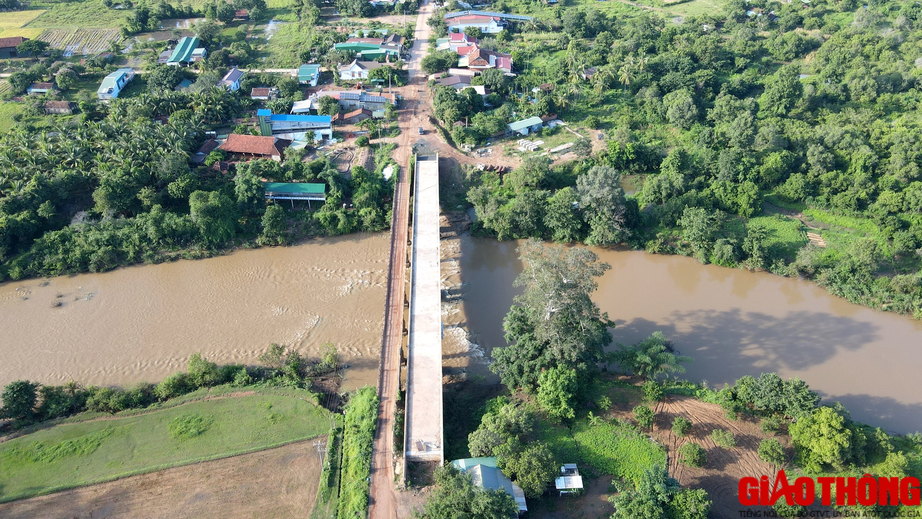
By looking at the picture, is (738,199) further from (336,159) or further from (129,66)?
(129,66)

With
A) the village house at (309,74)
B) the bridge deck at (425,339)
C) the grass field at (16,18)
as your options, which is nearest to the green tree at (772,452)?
the bridge deck at (425,339)

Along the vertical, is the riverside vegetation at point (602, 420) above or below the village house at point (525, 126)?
below

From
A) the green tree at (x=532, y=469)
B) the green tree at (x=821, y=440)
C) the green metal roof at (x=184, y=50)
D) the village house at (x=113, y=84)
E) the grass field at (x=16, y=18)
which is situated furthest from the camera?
the grass field at (x=16, y=18)

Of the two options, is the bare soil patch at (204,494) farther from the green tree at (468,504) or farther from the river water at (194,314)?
the green tree at (468,504)

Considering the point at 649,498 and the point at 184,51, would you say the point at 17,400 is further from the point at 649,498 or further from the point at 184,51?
the point at 184,51

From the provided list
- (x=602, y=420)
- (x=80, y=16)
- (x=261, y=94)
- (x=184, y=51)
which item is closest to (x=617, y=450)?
(x=602, y=420)

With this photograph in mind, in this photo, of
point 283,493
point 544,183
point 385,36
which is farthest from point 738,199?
point 385,36

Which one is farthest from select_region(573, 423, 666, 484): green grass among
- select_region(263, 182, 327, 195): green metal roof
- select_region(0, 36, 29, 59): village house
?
select_region(0, 36, 29, 59): village house
